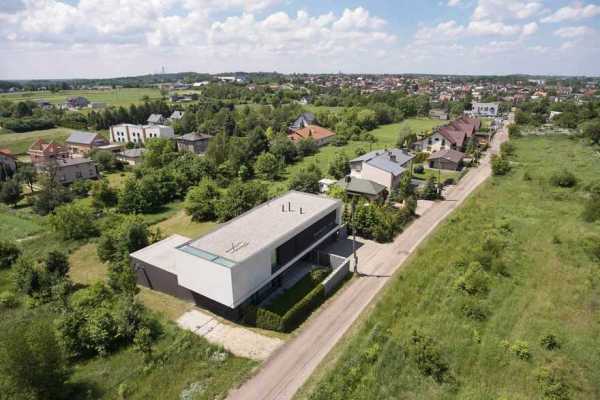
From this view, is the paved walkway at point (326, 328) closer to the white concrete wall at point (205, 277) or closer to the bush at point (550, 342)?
the white concrete wall at point (205, 277)

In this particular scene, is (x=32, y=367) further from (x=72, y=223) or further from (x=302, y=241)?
(x=72, y=223)

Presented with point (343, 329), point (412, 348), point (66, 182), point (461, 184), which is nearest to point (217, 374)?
point (343, 329)

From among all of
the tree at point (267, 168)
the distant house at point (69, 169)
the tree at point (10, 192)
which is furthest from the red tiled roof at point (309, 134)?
the tree at point (10, 192)

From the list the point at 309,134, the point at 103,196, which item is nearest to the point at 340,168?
the point at 309,134

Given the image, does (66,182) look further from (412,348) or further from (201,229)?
(412,348)

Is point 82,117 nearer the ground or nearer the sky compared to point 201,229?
nearer the sky
